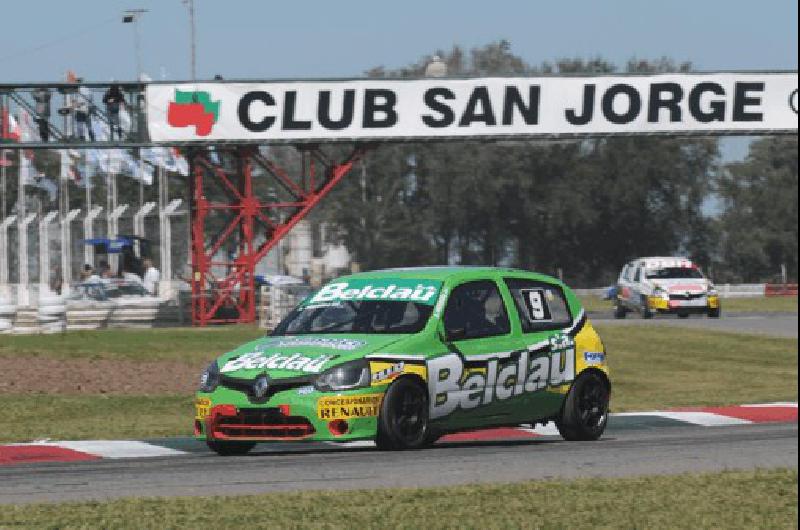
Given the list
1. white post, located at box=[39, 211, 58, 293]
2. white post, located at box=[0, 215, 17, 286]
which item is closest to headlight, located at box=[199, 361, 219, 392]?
white post, located at box=[39, 211, 58, 293]

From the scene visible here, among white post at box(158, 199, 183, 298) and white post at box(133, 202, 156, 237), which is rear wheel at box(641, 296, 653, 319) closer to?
white post at box(158, 199, 183, 298)

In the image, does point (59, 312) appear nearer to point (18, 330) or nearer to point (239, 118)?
point (18, 330)

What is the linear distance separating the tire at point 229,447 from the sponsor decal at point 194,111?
29881mm

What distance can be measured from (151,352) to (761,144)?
105956mm

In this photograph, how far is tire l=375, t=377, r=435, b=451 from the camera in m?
12.7

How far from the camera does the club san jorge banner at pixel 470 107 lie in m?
42.7

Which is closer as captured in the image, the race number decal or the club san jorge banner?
the race number decal

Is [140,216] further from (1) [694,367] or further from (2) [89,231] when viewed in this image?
(1) [694,367]

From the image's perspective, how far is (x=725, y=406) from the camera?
19406mm

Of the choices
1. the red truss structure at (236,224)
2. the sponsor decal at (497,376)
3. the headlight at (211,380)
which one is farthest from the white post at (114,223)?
the headlight at (211,380)

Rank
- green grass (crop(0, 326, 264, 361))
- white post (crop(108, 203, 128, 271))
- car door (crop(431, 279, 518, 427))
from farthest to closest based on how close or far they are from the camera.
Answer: white post (crop(108, 203, 128, 271)) < green grass (crop(0, 326, 264, 361)) < car door (crop(431, 279, 518, 427))

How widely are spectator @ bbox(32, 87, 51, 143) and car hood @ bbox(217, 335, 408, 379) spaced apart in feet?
103

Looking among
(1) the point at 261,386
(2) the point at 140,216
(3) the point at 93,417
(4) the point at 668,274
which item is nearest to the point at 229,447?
(1) the point at 261,386

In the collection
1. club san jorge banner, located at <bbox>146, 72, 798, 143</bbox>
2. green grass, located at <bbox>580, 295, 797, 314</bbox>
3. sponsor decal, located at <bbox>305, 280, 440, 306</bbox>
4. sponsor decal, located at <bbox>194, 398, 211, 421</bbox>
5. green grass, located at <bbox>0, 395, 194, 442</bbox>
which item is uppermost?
club san jorge banner, located at <bbox>146, 72, 798, 143</bbox>
